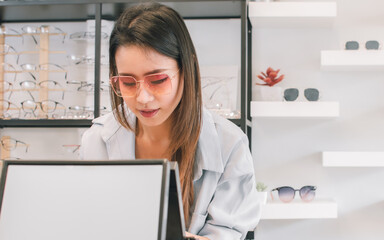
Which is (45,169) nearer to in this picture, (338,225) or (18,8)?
(18,8)

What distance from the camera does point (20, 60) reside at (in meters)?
2.85

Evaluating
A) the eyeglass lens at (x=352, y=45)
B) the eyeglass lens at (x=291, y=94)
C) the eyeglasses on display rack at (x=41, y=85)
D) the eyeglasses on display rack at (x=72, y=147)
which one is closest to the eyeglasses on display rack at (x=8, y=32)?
the eyeglasses on display rack at (x=41, y=85)

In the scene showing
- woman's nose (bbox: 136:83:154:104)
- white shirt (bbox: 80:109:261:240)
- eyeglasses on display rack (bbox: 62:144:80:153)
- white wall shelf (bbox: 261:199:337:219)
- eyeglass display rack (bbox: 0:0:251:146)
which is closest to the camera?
woman's nose (bbox: 136:83:154:104)

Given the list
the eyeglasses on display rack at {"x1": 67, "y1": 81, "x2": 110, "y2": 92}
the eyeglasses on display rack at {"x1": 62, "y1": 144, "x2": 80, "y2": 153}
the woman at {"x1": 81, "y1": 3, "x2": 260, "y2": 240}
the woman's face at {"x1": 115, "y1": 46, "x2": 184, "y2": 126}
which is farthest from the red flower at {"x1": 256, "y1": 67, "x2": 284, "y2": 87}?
the woman's face at {"x1": 115, "y1": 46, "x2": 184, "y2": 126}

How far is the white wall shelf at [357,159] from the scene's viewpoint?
99.8 inches

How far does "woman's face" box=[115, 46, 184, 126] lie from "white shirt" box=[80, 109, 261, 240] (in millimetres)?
164

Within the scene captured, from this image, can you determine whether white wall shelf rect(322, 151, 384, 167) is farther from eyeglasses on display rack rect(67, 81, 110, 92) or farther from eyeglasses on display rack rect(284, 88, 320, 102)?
eyeglasses on display rack rect(67, 81, 110, 92)

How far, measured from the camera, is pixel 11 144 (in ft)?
9.09

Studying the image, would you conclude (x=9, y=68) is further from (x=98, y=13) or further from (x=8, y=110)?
(x=98, y=13)

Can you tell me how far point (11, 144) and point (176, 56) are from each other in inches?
76.8

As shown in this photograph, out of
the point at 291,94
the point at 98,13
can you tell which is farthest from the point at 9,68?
the point at 291,94

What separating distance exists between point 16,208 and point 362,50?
7.01ft

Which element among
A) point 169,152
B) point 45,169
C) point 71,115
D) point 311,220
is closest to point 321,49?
point 311,220

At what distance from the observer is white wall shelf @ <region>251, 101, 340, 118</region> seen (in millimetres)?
2535
